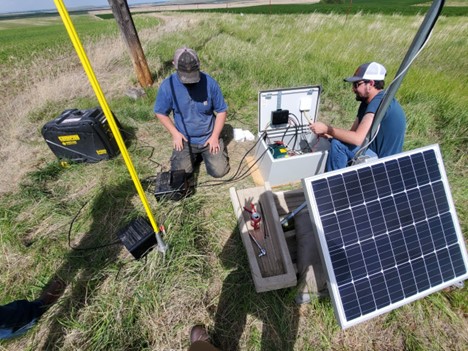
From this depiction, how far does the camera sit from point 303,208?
7.09 feet

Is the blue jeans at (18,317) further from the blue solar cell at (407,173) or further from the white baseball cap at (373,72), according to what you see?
the white baseball cap at (373,72)

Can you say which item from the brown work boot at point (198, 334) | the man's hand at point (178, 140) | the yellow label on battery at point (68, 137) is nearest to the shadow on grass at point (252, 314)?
the brown work boot at point (198, 334)

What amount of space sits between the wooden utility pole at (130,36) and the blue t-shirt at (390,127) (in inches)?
201

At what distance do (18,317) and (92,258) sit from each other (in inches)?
26.8

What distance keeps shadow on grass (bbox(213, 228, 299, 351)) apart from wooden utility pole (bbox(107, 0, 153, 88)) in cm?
528

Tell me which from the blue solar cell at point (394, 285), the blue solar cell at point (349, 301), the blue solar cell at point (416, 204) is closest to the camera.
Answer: the blue solar cell at point (349, 301)

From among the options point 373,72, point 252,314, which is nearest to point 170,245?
point 252,314

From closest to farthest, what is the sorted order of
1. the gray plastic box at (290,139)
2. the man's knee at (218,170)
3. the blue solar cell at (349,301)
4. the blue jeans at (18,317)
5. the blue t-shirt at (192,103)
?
the blue solar cell at (349,301), the blue jeans at (18,317), the gray plastic box at (290,139), the blue t-shirt at (192,103), the man's knee at (218,170)

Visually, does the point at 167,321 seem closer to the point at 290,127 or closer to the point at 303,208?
the point at 303,208

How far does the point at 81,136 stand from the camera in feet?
10.4

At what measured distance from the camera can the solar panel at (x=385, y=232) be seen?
139 centimetres

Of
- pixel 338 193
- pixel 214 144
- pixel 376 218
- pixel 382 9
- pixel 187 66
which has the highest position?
pixel 382 9

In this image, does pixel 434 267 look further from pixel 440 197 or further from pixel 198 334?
pixel 198 334

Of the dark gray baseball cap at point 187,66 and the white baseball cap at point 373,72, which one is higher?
the dark gray baseball cap at point 187,66
